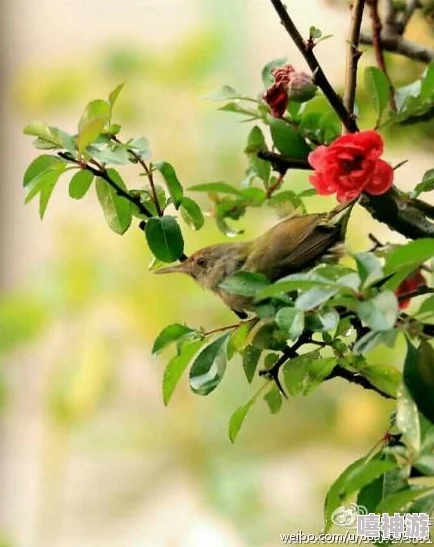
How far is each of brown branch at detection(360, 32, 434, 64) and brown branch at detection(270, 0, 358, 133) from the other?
0.16m

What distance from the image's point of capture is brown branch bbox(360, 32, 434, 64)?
1.98 ft

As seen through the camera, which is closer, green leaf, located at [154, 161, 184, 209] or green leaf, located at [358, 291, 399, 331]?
green leaf, located at [358, 291, 399, 331]

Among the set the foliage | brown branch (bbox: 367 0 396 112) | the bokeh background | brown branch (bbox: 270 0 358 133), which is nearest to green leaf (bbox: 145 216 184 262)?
the foliage

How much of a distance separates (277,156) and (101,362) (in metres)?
0.77

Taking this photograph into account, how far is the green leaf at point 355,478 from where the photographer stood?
38cm

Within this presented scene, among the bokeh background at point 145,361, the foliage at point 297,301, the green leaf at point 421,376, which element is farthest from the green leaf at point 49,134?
the bokeh background at point 145,361

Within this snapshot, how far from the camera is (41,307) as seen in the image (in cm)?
121

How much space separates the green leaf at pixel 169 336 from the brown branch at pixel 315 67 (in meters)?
0.14

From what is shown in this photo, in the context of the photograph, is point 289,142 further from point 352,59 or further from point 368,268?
point 368,268

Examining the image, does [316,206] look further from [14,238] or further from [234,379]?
[14,238]

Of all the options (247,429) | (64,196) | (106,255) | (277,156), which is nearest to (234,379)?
(247,429)

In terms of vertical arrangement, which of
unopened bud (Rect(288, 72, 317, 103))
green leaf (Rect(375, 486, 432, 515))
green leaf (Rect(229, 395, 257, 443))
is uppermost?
unopened bud (Rect(288, 72, 317, 103))

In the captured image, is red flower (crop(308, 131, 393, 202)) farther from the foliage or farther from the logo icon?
the logo icon

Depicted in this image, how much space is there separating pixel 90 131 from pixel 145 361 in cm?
92
